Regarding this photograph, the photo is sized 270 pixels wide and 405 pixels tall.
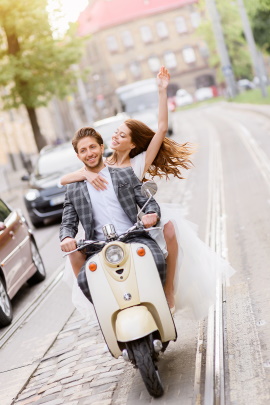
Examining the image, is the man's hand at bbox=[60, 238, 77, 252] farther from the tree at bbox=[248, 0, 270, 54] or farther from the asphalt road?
the tree at bbox=[248, 0, 270, 54]

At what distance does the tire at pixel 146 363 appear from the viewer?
5809 millimetres

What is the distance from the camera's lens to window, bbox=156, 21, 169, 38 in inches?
4353

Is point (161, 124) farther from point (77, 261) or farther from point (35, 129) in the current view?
point (35, 129)

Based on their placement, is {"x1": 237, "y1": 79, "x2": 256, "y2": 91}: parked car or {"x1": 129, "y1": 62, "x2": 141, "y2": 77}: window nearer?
{"x1": 237, "y1": 79, "x2": 256, "y2": 91}: parked car

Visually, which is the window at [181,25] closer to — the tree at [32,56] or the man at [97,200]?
the tree at [32,56]

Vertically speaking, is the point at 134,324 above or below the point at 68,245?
below

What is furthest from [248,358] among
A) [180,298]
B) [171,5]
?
[171,5]

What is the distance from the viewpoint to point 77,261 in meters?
6.57

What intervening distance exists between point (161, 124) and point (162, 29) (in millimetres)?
105882

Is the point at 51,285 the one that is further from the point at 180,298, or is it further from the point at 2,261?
the point at 180,298

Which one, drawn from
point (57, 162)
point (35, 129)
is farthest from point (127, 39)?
point (57, 162)

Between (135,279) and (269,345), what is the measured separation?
1.16 meters

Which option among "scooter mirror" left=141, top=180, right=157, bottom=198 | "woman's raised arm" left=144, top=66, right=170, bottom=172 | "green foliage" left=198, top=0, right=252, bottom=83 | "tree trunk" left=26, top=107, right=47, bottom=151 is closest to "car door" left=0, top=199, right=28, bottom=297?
"woman's raised arm" left=144, top=66, right=170, bottom=172

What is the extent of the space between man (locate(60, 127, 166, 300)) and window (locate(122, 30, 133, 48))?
342ft
